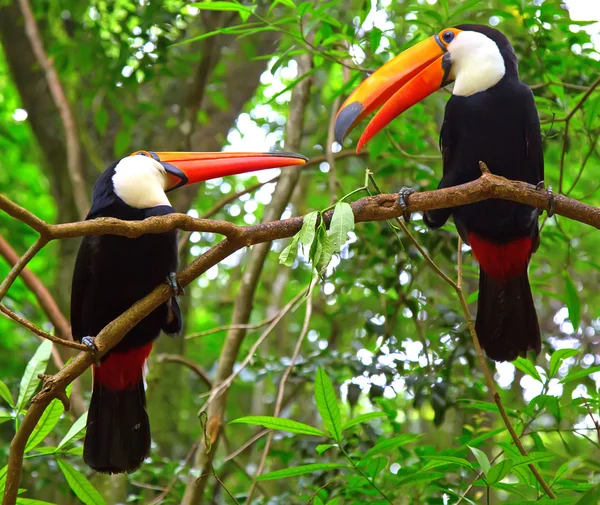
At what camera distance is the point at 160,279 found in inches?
137

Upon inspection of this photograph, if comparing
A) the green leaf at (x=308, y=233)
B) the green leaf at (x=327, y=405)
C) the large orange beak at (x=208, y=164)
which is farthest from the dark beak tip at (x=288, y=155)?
the green leaf at (x=327, y=405)

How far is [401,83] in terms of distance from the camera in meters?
3.57

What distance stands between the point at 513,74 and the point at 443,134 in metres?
0.41

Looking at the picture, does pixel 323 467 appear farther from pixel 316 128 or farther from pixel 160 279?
pixel 316 128

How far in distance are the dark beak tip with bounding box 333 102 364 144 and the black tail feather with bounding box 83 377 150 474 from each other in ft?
4.85

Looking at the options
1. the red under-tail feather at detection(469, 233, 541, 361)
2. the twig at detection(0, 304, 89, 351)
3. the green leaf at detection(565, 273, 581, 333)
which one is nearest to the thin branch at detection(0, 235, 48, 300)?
the twig at detection(0, 304, 89, 351)

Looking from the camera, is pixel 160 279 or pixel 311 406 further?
pixel 311 406

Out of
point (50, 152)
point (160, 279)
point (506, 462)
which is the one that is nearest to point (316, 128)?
point (50, 152)

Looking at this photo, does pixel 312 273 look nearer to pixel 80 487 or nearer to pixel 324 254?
pixel 324 254

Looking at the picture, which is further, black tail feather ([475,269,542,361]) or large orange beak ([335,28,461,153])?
black tail feather ([475,269,542,361])

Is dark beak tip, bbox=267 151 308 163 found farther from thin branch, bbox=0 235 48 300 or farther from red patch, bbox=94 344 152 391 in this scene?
thin branch, bbox=0 235 48 300

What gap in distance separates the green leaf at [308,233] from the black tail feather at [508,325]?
1.60 meters

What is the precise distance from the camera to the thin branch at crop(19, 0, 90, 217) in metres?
5.26

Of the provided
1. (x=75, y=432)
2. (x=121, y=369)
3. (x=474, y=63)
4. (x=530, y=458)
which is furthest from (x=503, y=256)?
(x=75, y=432)
